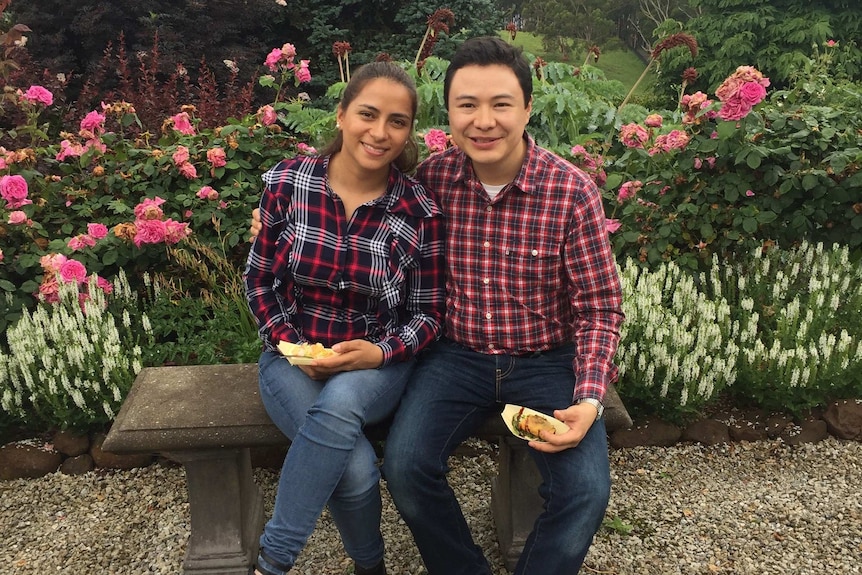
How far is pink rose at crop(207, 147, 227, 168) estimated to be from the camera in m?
3.28

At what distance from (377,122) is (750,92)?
5.78ft

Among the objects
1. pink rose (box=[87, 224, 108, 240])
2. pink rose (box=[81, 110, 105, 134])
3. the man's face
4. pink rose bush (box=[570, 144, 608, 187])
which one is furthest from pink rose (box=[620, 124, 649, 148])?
Answer: pink rose (box=[81, 110, 105, 134])

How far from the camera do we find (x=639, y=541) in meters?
2.38

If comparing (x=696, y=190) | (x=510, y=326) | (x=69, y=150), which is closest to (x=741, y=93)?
(x=696, y=190)

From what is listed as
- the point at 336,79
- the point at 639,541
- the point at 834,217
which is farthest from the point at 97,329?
the point at 336,79

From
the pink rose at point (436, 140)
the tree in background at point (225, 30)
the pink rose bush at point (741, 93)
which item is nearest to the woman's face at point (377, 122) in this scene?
the pink rose at point (436, 140)

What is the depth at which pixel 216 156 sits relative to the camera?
328cm

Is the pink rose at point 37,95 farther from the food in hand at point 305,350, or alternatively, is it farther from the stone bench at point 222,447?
the food in hand at point 305,350

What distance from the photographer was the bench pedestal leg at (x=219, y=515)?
2141 mm

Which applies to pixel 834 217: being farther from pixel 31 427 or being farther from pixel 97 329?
pixel 31 427

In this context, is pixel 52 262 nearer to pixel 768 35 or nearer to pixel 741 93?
pixel 741 93

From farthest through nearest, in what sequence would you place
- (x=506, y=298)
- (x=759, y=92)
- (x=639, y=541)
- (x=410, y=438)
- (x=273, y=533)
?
(x=759, y=92) < (x=639, y=541) < (x=506, y=298) < (x=410, y=438) < (x=273, y=533)

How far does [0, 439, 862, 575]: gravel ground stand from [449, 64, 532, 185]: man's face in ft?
4.34

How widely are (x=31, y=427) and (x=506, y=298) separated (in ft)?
6.55
